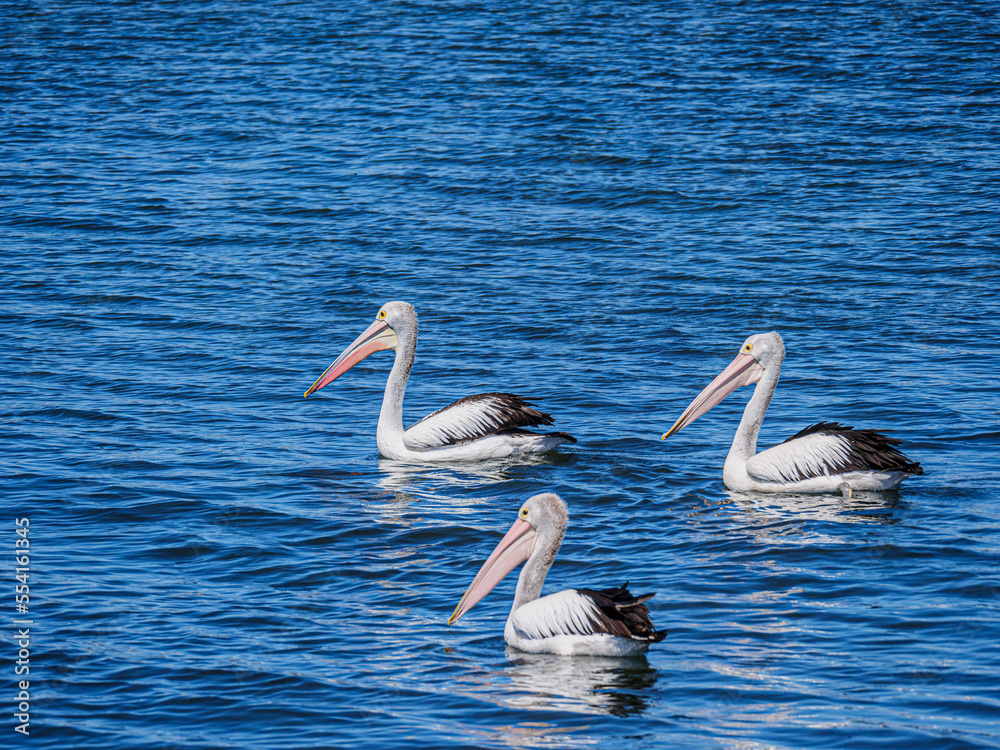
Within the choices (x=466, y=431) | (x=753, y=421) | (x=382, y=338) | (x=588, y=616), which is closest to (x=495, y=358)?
(x=382, y=338)

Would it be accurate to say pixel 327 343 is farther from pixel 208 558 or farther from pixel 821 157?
pixel 821 157

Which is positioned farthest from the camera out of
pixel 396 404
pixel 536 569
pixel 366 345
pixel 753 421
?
pixel 366 345

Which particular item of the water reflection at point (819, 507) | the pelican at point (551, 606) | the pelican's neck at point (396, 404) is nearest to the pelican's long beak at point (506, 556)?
the pelican at point (551, 606)

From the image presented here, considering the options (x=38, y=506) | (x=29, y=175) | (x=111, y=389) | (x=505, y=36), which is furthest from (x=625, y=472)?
(x=505, y=36)

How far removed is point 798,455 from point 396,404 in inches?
124

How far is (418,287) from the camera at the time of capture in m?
14.2

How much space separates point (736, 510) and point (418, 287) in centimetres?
627

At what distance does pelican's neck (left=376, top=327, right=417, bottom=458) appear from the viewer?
1009cm

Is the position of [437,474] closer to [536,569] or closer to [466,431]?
[466,431]

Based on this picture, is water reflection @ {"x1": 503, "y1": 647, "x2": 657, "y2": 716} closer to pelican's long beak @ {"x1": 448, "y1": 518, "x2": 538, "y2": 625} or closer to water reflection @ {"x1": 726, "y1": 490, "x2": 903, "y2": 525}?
pelican's long beak @ {"x1": 448, "y1": 518, "x2": 538, "y2": 625}

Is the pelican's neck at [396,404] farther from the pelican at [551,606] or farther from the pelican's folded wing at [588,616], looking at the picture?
the pelican's folded wing at [588,616]

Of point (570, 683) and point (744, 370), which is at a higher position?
point (744, 370)

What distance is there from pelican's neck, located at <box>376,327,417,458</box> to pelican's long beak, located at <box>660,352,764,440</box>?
6.66 ft

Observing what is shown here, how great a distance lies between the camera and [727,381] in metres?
9.59
